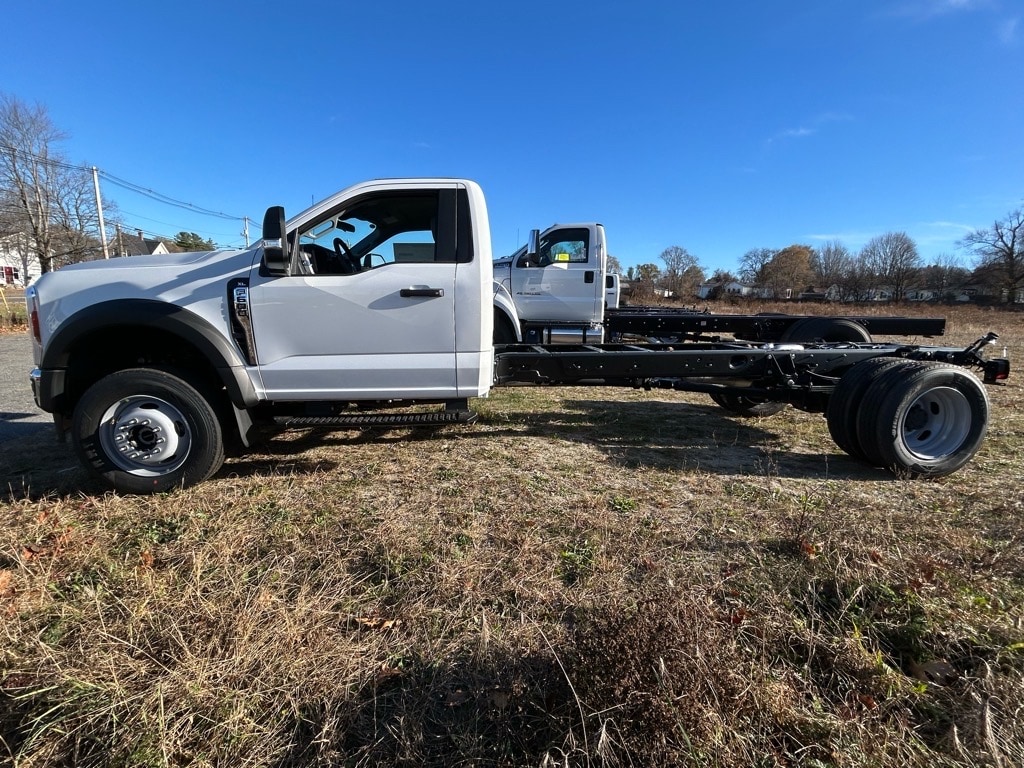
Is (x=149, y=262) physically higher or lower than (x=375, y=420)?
higher

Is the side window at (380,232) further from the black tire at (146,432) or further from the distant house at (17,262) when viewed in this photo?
the distant house at (17,262)

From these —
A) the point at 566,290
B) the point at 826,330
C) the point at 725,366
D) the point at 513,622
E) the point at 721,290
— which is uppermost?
the point at 721,290

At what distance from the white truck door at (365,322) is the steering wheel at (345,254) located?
1.18 feet

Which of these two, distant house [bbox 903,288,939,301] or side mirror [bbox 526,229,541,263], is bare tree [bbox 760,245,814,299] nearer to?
distant house [bbox 903,288,939,301]

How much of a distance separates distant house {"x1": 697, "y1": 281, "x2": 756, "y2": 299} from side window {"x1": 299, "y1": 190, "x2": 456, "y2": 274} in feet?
134

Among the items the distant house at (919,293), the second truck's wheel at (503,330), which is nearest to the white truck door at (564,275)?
the second truck's wheel at (503,330)

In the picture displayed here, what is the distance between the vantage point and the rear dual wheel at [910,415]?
3.74 m

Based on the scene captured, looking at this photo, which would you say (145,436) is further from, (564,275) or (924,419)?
(564,275)

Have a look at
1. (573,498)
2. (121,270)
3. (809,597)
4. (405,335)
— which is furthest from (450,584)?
(121,270)

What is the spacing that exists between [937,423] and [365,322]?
4.58m

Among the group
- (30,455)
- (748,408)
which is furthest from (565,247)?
(30,455)

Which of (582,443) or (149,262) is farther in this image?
(582,443)

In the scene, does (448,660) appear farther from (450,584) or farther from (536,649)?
(450,584)

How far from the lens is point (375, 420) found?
3.64m
